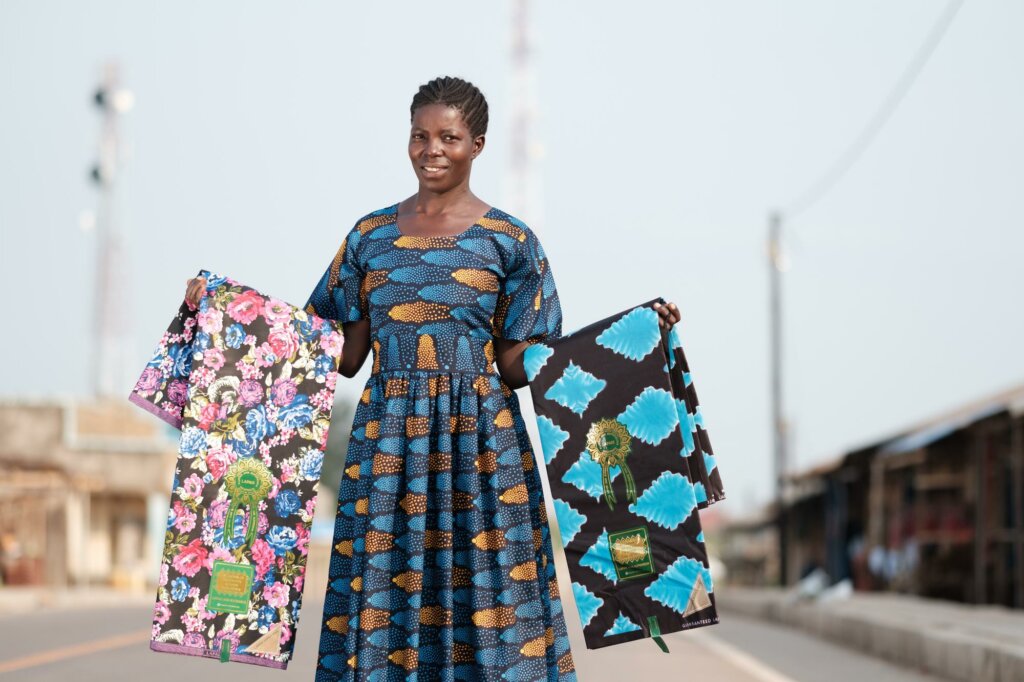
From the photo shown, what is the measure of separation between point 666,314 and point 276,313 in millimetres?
1192

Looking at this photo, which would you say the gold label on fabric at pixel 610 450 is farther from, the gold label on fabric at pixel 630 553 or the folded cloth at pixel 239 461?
the folded cloth at pixel 239 461

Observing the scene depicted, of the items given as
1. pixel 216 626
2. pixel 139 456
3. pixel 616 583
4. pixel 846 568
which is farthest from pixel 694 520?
pixel 139 456

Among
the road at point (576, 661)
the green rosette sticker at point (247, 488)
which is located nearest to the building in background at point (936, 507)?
the road at point (576, 661)

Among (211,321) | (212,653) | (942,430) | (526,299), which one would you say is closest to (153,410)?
(211,321)

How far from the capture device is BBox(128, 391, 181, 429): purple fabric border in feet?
16.7

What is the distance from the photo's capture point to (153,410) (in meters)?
5.12

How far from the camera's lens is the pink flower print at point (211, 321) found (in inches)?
200

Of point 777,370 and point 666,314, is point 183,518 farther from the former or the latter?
point 777,370

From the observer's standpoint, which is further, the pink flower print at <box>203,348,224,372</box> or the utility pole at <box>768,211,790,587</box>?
the utility pole at <box>768,211,790,587</box>

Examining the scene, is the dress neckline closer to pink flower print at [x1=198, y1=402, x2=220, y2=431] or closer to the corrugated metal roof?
pink flower print at [x1=198, y1=402, x2=220, y2=431]

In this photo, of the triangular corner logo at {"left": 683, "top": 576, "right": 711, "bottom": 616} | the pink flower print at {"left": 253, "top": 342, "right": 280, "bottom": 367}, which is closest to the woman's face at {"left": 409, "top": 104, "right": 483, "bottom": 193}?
the pink flower print at {"left": 253, "top": 342, "right": 280, "bottom": 367}

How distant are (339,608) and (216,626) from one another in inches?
14.3

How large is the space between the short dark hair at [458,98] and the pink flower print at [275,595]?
145cm

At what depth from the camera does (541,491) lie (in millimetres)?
4988
